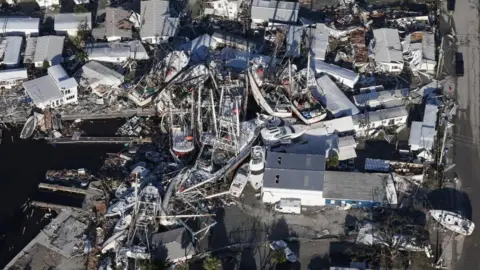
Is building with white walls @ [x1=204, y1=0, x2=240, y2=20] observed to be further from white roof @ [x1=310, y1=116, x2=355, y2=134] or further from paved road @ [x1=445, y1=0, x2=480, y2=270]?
paved road @ [x1=445, y1=0, x2=480, y2=270]

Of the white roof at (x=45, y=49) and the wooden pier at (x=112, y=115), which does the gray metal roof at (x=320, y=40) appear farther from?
the white roof at (x=45, y=49)

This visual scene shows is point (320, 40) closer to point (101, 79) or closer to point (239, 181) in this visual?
point (239, 181)

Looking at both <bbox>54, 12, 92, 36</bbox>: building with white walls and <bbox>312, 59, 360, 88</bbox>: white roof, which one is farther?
<bbox>54, 12, 92, 36</bbox>: building with white walls

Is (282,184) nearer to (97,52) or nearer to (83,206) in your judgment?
(83,206)

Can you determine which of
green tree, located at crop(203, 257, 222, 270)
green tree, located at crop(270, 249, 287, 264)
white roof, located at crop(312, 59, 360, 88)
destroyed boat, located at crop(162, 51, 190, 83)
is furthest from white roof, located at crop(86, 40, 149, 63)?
green tree, located at crop(270, 249, 287, 264)

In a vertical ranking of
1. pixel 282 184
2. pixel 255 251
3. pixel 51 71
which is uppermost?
pixel 51 71

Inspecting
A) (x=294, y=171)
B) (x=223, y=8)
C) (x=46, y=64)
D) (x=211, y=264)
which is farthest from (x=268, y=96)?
(x=46, y=64)

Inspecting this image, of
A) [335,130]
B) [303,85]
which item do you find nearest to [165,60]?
[303,85]
